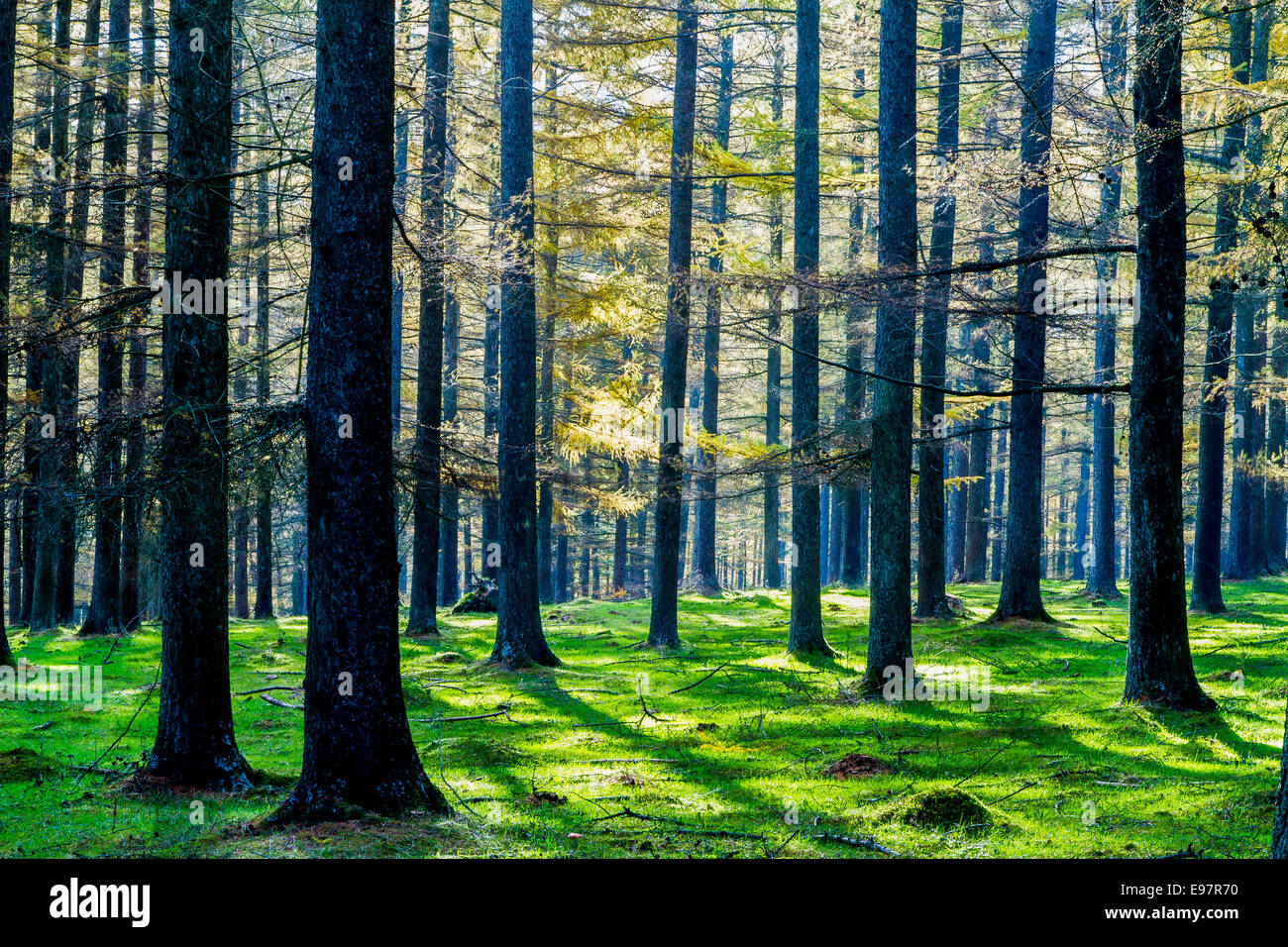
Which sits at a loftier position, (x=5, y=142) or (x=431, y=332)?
(x=5, y=142)

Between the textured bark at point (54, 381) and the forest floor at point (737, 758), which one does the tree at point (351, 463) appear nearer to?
the forest floor at point (737, 758)

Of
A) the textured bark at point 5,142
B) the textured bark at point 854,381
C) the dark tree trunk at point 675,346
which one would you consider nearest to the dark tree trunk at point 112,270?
the textured bark at point 5,142

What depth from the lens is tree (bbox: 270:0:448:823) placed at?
631 cm

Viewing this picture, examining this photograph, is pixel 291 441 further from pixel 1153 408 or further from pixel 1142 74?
pixel 1142 74

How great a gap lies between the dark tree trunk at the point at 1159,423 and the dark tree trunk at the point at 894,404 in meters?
2.53

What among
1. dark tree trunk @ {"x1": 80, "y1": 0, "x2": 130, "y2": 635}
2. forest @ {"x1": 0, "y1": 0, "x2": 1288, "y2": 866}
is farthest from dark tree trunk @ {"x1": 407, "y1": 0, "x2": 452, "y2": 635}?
dark tree trunk @ {"x1": 80, "y1": 0, "x2": 130, "y2": 635}

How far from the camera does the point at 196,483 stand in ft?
24.4

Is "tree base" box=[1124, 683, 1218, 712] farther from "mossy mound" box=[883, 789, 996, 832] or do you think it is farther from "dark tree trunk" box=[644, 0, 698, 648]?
"dark tree trunk" box=[644, 0, 698, 648]

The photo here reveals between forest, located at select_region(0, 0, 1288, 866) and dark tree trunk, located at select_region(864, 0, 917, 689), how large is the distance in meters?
0.05

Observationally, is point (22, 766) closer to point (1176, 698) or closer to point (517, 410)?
point (517, 410)

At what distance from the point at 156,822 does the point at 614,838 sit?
3.18 metres

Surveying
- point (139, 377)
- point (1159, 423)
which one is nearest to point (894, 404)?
point (1159, 423)

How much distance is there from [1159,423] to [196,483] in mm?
9226
